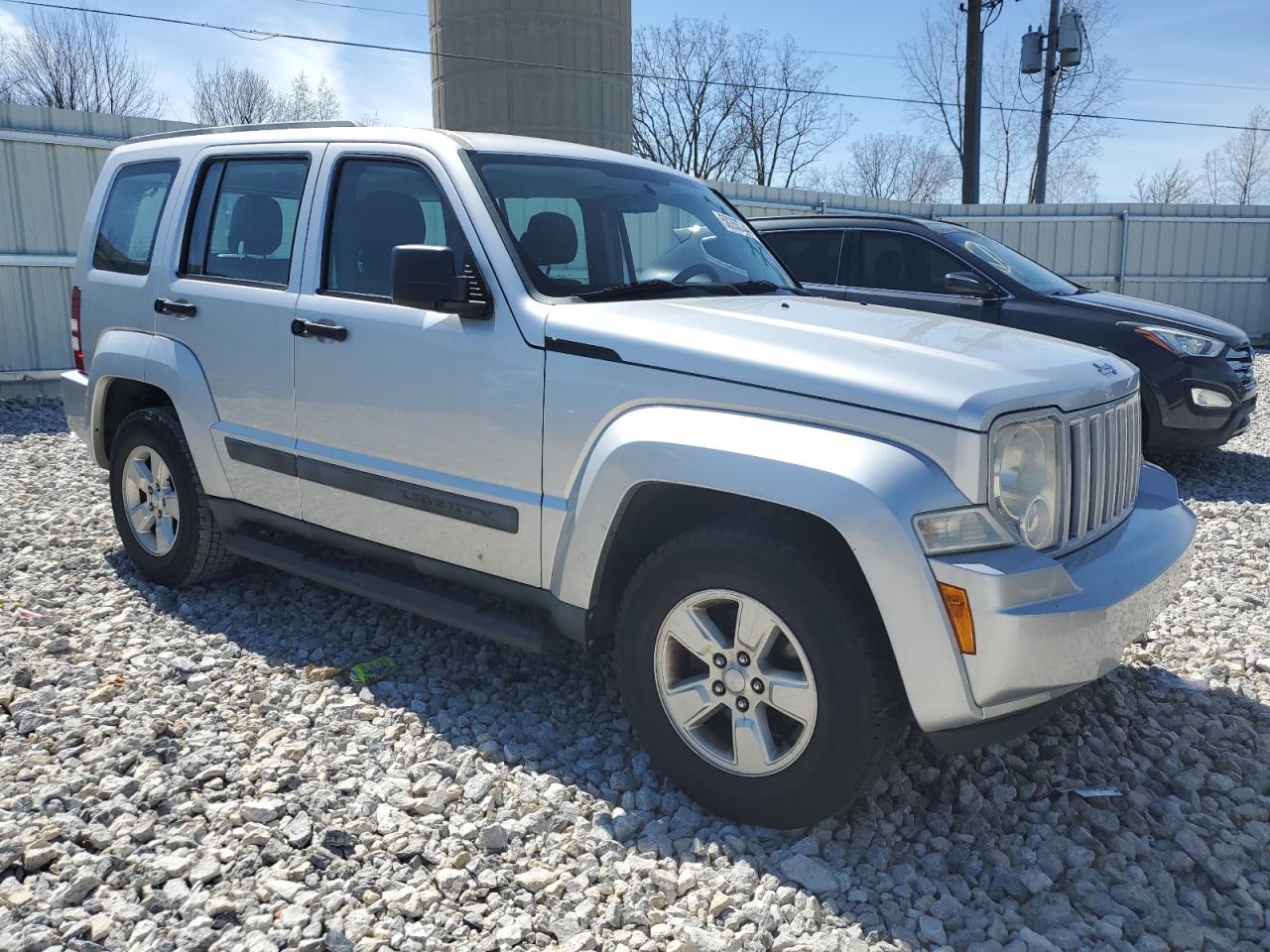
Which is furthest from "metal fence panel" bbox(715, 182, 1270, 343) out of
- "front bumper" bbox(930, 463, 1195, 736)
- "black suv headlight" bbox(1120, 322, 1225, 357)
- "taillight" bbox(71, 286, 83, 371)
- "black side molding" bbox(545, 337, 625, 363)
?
"front bumper" bbox(930, 463, 1195, 736)

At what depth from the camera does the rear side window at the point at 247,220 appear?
4062 millimetres

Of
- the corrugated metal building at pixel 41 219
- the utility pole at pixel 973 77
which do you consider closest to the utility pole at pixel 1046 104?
the utility pole at pixel 973 77

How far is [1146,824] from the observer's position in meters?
3.03

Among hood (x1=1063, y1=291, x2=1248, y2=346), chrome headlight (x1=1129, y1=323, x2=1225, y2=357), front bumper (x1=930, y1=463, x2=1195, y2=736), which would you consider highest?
hood (x1=1063, y1=291, x2=1248, y2=346)

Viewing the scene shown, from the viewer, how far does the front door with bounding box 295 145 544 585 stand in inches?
129

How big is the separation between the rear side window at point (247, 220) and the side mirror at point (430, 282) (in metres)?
0.98

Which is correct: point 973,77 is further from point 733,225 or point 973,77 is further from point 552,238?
point 552,238

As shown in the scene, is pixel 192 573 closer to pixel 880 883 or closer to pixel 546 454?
pixel 546 454

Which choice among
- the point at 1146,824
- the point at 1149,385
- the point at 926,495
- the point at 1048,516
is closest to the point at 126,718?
the point at 926,495

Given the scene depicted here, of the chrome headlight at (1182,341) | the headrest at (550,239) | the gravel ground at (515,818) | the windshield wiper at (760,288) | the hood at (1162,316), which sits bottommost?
the gravel ground at (515,818)

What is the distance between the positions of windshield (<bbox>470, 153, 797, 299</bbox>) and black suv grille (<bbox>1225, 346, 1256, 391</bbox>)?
15.3 ft

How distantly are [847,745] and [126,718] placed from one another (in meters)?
2.44

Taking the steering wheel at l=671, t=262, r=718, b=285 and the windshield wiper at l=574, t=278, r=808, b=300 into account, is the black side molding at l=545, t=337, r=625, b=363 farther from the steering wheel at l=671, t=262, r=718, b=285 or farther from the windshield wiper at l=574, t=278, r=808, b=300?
the steering wheel at l=671, t=262, r=718, b=285

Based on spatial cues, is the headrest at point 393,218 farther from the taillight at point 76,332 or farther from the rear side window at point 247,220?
the taillight at point 76,332
